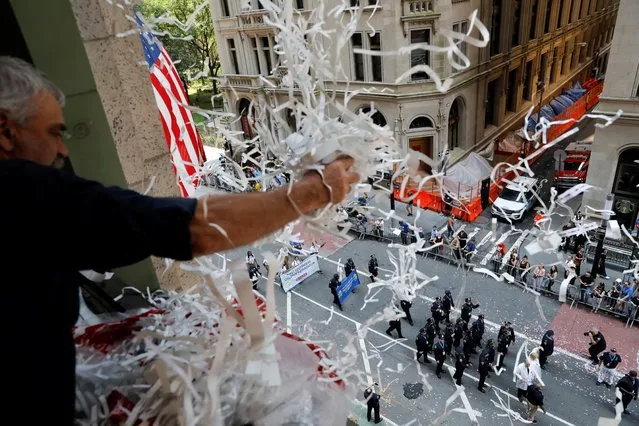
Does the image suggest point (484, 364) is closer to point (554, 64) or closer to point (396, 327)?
point (396, 327)

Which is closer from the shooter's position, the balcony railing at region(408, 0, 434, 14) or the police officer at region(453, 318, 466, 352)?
the police officer at region(453, 318, 466, 352)

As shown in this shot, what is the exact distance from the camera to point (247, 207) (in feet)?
4.33

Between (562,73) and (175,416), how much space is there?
39.6m

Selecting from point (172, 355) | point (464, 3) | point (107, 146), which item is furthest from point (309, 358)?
point (464, 3)

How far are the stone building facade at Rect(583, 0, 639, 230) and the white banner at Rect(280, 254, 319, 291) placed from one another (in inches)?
376

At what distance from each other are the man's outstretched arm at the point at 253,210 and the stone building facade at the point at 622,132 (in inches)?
604

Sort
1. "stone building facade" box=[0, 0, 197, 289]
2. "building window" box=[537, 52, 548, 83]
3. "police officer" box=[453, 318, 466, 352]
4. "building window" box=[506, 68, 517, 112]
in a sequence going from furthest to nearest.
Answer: "building window" box=[537, 52, 548, 83] → "building window" box=[506, 68, 517, 112] → "police officer" box=[453, 318, 466, 352] → "stone building facade" box=[0, 0, 197, 289]

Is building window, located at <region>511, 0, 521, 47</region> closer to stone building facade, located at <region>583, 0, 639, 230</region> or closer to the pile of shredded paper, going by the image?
stone building facade, located at <region>583, 0, 639, 230</region>

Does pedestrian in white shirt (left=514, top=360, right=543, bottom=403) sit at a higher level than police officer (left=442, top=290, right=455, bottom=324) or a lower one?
higher

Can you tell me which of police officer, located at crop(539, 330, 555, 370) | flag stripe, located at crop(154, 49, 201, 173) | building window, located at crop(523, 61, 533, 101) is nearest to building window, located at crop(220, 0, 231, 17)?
building window, located at crop(523, 61, 533, 101)

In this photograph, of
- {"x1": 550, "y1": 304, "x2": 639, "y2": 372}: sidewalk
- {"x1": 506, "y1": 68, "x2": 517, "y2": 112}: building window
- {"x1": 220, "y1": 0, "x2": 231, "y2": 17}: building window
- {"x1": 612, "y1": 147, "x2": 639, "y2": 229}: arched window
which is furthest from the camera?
{"x1": 506, "y1": 68, "x2": 517, "y2": 112}: building window

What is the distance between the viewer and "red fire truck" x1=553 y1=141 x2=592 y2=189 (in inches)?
765

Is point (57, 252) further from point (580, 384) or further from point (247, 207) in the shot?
point (580, 384)

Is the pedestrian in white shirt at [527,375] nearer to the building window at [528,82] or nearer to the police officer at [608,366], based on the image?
the police officer at [608,366]
